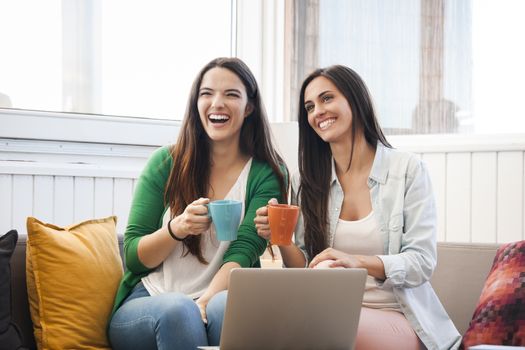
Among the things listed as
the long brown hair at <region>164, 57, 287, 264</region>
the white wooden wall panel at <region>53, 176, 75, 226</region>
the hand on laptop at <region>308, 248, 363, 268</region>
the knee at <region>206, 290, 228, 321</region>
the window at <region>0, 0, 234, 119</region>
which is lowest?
the knee at <region>206, 290, 228, 321</region>

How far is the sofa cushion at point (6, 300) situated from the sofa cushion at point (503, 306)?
3.93ft

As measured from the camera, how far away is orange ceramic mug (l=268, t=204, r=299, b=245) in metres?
1.77

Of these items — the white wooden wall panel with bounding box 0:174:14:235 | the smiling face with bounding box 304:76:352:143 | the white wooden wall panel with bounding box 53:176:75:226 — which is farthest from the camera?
the white wooden wall panel with bounding box 53:176:75:226

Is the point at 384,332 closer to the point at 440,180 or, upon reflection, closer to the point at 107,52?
the point at 440,180

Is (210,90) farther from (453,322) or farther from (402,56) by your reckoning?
(402,56)

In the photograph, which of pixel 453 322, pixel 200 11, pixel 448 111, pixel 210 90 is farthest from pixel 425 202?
pixel 200 11

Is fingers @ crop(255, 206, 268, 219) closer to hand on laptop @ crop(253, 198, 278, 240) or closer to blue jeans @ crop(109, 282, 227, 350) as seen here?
hand on laptop @ crop(253, 198, 278, 240)

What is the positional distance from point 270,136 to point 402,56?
5.08 feet

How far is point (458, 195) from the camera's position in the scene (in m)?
3.21

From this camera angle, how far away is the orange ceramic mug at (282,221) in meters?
1.77

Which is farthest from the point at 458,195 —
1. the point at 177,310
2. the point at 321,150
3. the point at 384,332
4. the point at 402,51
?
the point at 177,310

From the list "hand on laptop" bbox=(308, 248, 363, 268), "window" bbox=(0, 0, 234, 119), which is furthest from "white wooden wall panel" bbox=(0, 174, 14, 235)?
"hand on laptop" bbox=(308, 248, 363, 268)

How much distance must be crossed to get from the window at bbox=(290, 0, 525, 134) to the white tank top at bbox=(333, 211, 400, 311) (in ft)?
5.21

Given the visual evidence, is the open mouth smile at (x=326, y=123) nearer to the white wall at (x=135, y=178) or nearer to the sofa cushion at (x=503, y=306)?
the sofa cushion at (x=503, y=306)
